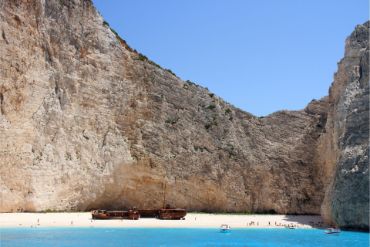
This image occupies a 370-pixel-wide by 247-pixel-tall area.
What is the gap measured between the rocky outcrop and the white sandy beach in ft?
10.3

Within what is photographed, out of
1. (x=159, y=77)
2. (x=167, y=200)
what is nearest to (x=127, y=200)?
(x=167, y=200)

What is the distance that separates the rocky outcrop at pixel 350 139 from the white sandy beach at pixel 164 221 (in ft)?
10.3

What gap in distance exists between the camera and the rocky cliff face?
90.8 feet

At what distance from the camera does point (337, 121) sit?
31453mm

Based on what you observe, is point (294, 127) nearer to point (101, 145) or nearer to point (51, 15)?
point (101, 145)

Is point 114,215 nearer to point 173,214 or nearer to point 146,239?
point 173,214

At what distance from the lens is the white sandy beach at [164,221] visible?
2406 cm

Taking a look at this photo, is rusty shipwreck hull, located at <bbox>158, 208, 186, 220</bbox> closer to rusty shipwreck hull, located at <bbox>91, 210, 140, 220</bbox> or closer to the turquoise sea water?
rusty shipwreck hull, located at <bbox>91, 210, 140, 220</bbox>

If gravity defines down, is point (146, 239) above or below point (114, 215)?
below

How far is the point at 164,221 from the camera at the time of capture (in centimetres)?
2897

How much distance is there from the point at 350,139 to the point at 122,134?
14143 mm

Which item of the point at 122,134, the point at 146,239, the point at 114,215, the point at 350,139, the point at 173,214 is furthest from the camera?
the point at 122,134

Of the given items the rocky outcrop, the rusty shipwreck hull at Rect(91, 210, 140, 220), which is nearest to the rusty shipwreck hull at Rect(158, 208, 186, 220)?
the rusty shipwreck hull at Rect(91, 210, 140, 220)

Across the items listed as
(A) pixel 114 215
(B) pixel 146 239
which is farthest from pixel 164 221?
(B) pixel 146 239
